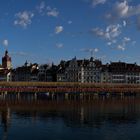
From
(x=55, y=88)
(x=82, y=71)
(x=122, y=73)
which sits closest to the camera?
(x=55, y=88)

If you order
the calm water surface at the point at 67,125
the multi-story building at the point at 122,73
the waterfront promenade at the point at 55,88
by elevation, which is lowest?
the calm water surface at the point at 67,125

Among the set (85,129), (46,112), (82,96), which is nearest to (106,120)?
(85,129)

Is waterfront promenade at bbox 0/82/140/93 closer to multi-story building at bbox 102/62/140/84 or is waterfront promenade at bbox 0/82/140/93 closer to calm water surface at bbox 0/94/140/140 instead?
calm water surface at bbox 0/94/140/140

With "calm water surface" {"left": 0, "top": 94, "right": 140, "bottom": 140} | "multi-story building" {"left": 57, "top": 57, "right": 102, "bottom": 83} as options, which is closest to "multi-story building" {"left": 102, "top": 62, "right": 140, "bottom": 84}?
"multi-story building" {"left": 57, "top": 57, "right": 102, "bottom": 83}

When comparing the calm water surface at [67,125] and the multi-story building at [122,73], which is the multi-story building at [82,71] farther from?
the calm water surface at [67,125]

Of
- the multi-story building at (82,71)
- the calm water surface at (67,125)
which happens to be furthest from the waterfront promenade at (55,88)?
the calm water surface at (67,125)

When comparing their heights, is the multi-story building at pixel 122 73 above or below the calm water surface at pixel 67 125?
above

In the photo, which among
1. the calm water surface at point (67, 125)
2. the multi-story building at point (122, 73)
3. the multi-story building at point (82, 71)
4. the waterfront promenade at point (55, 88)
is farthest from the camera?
the multi-story building at point (122, 73)

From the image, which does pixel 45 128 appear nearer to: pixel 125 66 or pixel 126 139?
pixel 126 139

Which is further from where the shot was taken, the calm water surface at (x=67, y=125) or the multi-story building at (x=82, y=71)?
the multi-story building at (x=82, y=71)

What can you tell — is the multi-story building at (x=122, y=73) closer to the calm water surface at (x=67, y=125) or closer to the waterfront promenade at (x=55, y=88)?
the waterfront promenade at (x=55, y=88)

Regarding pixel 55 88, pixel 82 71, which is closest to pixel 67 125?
pixel 55 88

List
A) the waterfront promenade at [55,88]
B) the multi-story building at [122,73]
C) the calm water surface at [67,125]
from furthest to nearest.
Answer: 1. the multi-story building at [122,73]
2. the waterfront promenade at [55,88]
3. the calm water surface at [67,125]

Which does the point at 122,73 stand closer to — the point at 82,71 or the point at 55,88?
the point at 82,71
